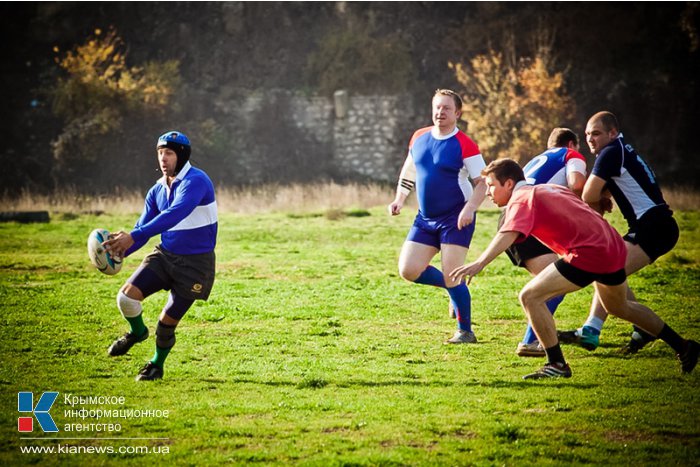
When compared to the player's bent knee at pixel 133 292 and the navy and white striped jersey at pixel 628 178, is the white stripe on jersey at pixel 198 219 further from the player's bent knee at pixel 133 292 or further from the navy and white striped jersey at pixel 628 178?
the navy and white striped jersey at pixel 628 178

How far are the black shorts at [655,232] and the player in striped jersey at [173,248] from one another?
11.9ft

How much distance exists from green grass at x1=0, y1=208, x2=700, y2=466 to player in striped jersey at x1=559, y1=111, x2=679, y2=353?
100cm

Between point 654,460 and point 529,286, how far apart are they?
6.27 feet

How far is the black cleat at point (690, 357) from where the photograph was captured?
704 cm

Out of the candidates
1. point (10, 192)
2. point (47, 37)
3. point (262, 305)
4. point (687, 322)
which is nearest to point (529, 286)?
point (687, 322)

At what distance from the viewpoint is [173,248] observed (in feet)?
23.7

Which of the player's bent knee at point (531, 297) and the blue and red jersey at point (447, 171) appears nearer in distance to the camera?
the player's bent knee at point (531, 297)

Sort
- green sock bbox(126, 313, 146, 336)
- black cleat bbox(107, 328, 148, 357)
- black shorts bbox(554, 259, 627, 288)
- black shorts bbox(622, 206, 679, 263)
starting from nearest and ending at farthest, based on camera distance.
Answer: black shorts bbox(554, 259, 627, 288) < green sock bbox(126, 313, 146, 336) < black cleat bbox(107, 328, 148, 357) < black shorts bbox(622, 206, 679, 263)

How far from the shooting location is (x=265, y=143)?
3391 centimetres

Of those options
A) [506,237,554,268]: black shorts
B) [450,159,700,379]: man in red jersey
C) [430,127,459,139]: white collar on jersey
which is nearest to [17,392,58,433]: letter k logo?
[450,159,700,379]: man in red jersey

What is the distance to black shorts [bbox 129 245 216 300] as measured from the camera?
7125 mm

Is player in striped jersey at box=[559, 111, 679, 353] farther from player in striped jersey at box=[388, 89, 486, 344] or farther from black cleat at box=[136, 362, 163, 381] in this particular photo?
black cleat at box=[136, 362, 163, 381]

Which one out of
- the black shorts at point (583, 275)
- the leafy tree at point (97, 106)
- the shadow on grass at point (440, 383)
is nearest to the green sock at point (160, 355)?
the shadow on grass at point (440, 383)

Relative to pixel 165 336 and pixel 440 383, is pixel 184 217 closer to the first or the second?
pixel 165 336
